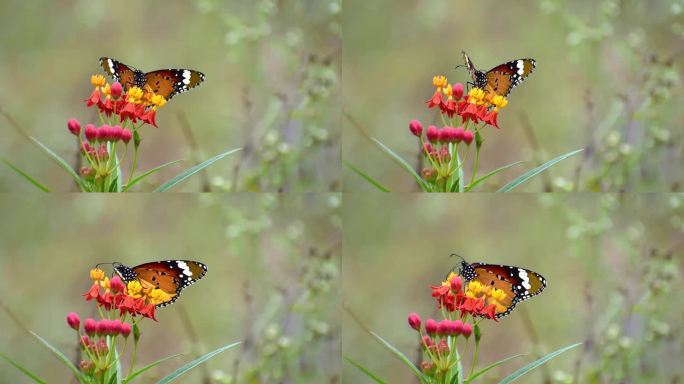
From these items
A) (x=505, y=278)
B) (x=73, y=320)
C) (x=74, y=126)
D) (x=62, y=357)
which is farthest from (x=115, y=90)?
(x=505, y=278)

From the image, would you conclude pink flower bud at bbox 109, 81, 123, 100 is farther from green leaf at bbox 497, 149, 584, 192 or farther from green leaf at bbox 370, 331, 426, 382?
green leaf at bbox 497, 149, 584, 192

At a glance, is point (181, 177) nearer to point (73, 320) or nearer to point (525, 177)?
point (73, 320)

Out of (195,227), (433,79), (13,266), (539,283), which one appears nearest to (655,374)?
(539,283)

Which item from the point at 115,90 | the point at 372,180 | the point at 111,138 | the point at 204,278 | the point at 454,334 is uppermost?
the point at 115,90

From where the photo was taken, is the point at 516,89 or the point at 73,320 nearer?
the point at 73,320

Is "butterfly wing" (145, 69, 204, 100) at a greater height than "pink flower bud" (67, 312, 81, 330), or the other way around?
"butterfly wing" (145, 69, 204, 100)

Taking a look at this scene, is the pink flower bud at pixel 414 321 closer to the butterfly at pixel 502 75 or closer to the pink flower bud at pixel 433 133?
the pink flower bud at pixel 433 133

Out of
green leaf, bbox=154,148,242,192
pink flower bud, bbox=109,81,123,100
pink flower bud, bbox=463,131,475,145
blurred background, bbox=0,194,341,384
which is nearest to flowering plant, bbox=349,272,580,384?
blurred background, bbox=0,194,341,384

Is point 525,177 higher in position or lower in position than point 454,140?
lower
